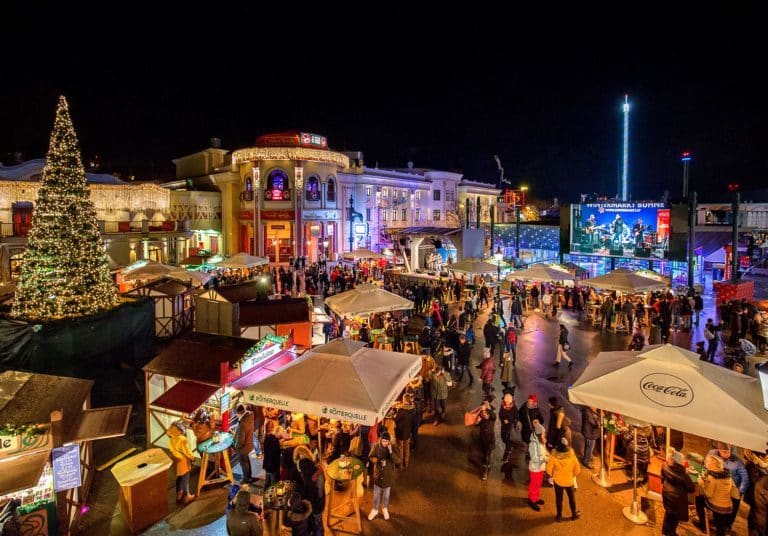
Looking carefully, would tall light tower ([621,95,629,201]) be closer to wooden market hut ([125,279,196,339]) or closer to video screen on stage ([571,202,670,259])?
video screen on stage ([571,202,670,259])

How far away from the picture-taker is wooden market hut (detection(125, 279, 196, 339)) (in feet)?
52.5

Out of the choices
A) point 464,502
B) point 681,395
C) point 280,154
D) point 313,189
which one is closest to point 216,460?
point 464,502

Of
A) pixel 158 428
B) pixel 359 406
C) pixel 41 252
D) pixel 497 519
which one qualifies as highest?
pixel 41 252

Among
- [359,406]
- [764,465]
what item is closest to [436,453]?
[359,406]

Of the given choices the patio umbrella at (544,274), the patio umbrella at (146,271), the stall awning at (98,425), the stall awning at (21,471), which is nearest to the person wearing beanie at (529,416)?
the stall awning at (98,425)

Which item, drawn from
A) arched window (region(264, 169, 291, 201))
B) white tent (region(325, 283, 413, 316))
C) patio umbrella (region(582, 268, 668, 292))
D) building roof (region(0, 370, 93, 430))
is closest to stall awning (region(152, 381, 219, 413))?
building roof (region(0, 370, 93, 430))

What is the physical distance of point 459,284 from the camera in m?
23.0

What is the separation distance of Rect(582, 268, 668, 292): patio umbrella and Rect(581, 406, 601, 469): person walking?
32.1 ft

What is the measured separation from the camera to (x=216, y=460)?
7.47 metres

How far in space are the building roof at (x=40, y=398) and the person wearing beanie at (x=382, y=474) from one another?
13.4 ft

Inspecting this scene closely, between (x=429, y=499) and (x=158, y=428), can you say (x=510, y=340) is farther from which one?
(x=158, y=428)

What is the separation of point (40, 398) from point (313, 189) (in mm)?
32759

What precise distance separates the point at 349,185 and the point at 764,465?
37.8 meters

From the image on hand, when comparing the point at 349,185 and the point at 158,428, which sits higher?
the point at 349,185
